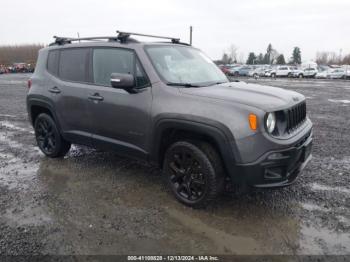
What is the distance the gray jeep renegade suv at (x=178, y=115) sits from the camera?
3416 mm

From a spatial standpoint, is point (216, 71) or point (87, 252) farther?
point (216, 71)

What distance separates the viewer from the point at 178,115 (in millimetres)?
3732

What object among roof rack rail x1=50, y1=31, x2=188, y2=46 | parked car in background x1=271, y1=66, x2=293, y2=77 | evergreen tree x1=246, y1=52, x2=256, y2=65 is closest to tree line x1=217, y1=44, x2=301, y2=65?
evergreen tree x1=246, y1=52, x2=256, y2=65

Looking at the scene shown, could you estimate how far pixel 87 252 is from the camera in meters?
3.10

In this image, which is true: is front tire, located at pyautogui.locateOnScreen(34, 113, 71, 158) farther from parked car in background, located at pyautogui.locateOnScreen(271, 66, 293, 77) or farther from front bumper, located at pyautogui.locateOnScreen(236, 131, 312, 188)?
parked car in background, located at pyautogui.locateOnScreen(271, 66, 293, 77)

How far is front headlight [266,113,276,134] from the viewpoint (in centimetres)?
342

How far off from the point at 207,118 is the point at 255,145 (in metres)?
0.58

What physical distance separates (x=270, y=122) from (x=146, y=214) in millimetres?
1737

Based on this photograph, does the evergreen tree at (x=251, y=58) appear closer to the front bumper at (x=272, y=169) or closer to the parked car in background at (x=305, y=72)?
the parked car in background at (x=305, y=72)

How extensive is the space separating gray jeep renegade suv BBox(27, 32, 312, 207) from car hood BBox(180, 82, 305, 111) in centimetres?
1

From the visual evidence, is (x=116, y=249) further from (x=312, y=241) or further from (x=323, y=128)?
(x=323, y=128)

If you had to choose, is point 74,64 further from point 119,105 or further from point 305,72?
point 305,72

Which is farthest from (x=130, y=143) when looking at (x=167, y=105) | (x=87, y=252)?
(x=87, y=252)

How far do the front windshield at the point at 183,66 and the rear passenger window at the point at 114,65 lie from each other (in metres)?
0.23
